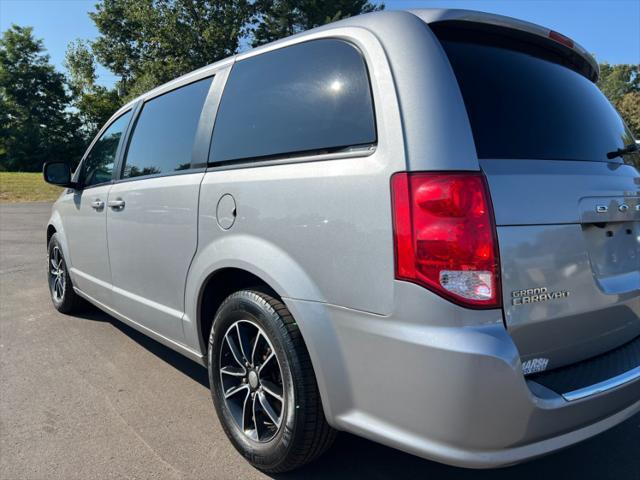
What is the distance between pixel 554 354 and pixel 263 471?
1393mm

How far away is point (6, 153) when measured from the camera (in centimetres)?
4778

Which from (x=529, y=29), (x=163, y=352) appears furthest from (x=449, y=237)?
(x=163, y=352)

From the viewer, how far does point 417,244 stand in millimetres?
1694

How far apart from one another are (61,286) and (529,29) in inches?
178

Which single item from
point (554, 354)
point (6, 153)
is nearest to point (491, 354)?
point (554, 354)

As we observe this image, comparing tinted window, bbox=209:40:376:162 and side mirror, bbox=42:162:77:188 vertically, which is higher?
tinted window, bbox=209:40:376:162

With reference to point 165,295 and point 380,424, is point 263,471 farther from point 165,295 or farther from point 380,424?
point 165,295

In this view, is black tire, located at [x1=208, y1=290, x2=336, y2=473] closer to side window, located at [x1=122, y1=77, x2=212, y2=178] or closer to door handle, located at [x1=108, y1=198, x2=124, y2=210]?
side window, located at [x1=122, y1=77, x2=212, y2=178]

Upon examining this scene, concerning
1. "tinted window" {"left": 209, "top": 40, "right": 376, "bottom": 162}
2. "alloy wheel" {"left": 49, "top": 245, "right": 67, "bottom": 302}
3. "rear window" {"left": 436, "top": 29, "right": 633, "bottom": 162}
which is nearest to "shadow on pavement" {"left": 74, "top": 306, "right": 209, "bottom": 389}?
"alloy wheel" {"left": 49, "top": 245, "right": 67, "bottom": 302}

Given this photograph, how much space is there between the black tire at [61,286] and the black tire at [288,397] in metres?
2.96

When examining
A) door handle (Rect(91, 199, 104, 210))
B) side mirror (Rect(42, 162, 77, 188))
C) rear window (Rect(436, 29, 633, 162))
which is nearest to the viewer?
rear window (Rect(436, 29, 633, 162))

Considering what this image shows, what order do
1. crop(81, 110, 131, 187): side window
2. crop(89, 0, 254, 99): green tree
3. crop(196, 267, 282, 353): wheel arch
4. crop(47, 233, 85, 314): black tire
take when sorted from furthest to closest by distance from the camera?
crop(89, 0, 254, 99): green tree, crop(47, 233, 85, 314): black tire, crop(81, 110, 131, 187): side window, crop(196, 267, 282, 353): wheel arch

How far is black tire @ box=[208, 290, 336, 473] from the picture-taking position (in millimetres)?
2047

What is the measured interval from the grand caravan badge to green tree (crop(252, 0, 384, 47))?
103ft
